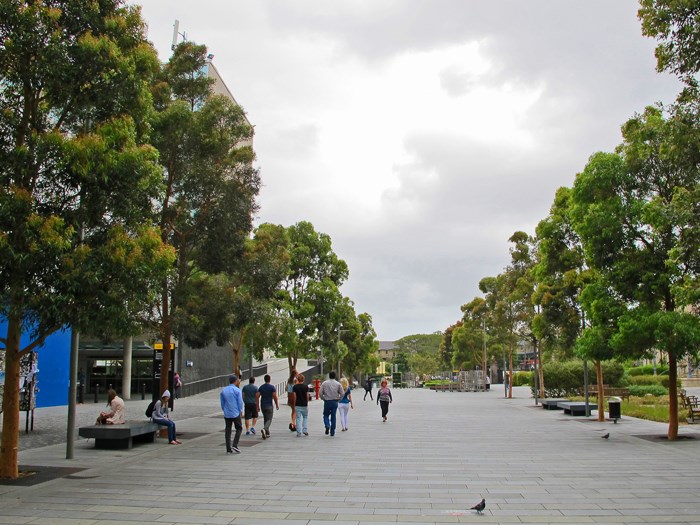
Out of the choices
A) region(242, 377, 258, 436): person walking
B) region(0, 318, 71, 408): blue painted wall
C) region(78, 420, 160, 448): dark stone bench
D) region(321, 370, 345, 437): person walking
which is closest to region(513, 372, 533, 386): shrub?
region(0, 318, 71, 408): blue painted wall

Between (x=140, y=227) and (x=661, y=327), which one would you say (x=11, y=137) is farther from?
(x=661, y=327)

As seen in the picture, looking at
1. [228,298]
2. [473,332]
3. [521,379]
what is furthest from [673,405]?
[521,379]

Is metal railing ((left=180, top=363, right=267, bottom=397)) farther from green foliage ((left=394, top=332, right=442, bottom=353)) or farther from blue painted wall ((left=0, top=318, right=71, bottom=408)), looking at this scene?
green foliage ((left=394, top=332, right=442, bottom=353))

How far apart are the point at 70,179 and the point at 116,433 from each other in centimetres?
648

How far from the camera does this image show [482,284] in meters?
54.2

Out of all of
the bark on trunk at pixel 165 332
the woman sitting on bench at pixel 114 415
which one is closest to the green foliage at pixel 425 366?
the bark on trunk at pixel 165 332

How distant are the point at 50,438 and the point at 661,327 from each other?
15.4 metres

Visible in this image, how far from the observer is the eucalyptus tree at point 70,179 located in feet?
33.0

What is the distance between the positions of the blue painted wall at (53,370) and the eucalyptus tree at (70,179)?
739 inches

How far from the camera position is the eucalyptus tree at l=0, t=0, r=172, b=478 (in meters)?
10.1

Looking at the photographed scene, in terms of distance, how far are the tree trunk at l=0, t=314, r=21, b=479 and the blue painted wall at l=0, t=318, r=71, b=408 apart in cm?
1817

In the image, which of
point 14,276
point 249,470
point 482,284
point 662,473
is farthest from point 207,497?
point 482,284

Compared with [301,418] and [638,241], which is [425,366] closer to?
[301,418]

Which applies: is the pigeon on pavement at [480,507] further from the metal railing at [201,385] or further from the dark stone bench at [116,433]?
the metal railing at [201,385]
